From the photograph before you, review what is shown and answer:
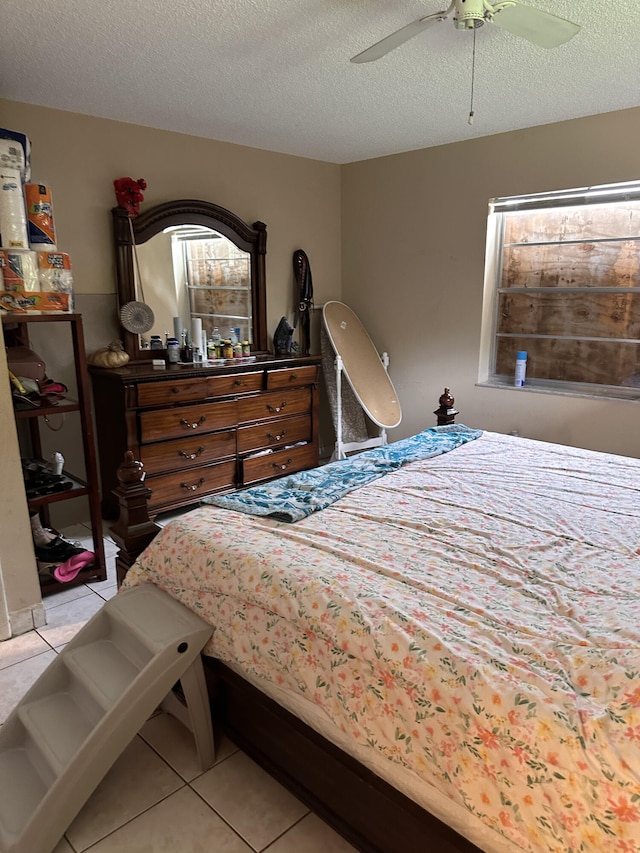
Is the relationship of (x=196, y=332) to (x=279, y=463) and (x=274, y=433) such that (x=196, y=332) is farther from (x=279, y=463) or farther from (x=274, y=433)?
(x=279, y=463)

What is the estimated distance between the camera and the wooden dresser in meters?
3.31

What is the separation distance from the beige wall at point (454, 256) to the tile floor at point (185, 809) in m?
2.84

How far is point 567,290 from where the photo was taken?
3766 millimetres

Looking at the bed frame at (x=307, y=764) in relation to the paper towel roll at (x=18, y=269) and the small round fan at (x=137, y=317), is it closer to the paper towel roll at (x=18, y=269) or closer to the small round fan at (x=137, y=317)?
the paper towel roll at (x=18, y=269)

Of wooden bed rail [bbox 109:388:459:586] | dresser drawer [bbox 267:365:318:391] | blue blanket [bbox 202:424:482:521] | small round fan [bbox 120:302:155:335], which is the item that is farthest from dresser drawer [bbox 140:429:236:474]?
wooden bed rail [bbox 109:388:459:586]

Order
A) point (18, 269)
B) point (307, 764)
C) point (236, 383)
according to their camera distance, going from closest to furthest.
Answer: point (307, 764)
point (18, 269)
point (236, 383)

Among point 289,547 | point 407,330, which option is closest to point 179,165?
point 407,330

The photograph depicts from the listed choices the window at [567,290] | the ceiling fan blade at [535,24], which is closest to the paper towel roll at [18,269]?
the ceiling fan blade at [535,24]

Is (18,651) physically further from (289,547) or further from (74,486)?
(289,547)

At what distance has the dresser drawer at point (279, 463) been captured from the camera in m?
3.88

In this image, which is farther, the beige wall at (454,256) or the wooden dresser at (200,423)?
the beige wall at (454,256)

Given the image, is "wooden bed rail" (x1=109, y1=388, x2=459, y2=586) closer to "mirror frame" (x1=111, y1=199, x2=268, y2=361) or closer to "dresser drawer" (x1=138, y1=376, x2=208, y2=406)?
"dresser drawer" (x1=138, y1=376, x2=208, y2=406)

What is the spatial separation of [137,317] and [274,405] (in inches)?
41.7

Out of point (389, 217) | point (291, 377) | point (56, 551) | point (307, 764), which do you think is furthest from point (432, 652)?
point (389, 217)
